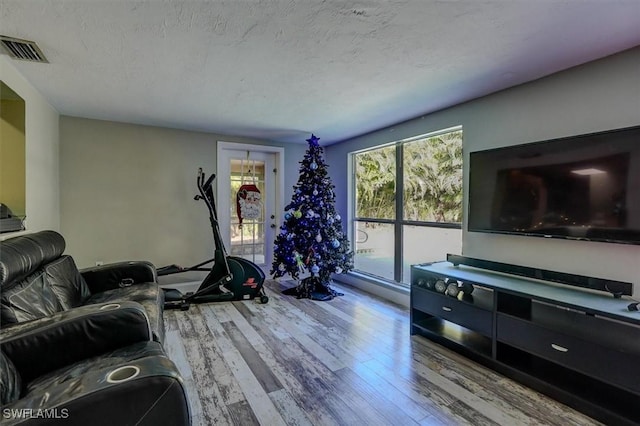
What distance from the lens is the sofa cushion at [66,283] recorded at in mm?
2119

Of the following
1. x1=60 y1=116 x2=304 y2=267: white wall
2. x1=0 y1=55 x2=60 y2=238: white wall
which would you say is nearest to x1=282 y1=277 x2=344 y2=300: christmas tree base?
x1=60 y1=116 x2=304 y2=267: white wall

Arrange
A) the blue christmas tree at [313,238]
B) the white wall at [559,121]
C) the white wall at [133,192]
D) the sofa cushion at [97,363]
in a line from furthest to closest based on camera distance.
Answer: the blue christmas tree at [313,238], the white wall at [133,192], the white wall at [559,121], the sofa cushion at [97,363]

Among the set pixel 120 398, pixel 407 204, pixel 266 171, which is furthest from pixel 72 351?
pixel 266 171

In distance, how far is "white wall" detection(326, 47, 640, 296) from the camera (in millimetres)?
2021

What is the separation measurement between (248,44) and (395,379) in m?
2.46

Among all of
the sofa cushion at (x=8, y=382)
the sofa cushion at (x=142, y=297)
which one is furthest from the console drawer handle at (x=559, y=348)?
the sofa cushion at (x=8, y=382)

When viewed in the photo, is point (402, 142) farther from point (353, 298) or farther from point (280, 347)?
point (280, 347)

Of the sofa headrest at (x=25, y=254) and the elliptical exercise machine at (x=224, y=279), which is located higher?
the sofa headrest at (x=25, y=254)

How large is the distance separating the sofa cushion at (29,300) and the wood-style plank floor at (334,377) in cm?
95

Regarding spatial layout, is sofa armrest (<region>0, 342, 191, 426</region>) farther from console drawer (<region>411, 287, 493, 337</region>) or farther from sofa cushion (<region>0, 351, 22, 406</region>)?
console drawer (<region>411, 287, 493, 337</region>)

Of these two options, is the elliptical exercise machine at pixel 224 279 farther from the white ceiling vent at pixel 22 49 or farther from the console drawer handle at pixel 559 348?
the console drawer handle at pixel 559 348

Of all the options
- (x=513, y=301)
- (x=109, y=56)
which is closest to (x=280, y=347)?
(x=513, y=301)

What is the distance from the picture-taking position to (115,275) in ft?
9.01

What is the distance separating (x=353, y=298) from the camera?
13.2 feet
